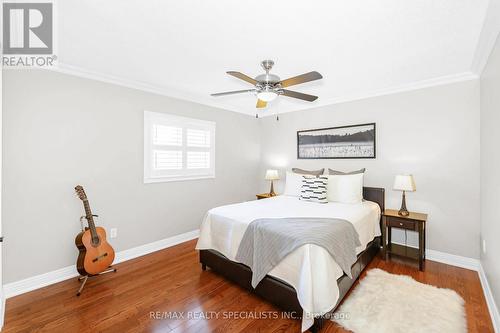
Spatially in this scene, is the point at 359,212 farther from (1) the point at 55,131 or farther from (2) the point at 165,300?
A: (1) the point at 55,131

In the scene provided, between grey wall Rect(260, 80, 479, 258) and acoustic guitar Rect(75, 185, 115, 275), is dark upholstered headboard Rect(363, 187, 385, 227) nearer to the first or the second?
grey wall Rect(260, 80, 479, 258)

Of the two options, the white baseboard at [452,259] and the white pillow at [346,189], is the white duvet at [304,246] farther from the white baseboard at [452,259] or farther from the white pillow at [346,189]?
the white baseboard at [452,259]

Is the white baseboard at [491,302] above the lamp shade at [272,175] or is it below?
below

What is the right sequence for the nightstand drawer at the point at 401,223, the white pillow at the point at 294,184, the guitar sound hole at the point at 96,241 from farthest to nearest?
the white pillow at the point at 294,184 < the nightstand drawer at the point at 401,223 < the guitar sound hole at the point at 96,241

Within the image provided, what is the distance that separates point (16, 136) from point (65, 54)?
0.99 m

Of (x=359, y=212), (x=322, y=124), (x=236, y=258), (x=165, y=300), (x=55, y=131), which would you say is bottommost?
(x=165, y=300)

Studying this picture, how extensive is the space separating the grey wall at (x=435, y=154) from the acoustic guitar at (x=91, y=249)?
3.74m

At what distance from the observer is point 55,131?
8.39 feet

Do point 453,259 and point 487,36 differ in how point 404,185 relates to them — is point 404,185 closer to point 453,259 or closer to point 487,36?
point 453,259

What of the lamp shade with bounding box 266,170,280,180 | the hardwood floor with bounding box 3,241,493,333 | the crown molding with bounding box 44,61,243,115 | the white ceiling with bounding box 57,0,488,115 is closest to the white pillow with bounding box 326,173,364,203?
the hardwood floor with bounding box 3,241,493,333

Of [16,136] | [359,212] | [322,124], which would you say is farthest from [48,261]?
[322,124]

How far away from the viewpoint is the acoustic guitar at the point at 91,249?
2.42 meters

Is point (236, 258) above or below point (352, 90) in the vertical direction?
below
